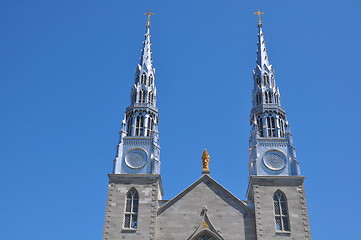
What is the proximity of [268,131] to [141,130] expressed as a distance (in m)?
11.0

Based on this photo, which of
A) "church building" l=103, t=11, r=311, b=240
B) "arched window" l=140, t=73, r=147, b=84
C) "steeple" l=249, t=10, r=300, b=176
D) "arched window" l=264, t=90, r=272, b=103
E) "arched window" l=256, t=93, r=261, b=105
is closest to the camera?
"church building" l=103, t=11, r=311, b=240

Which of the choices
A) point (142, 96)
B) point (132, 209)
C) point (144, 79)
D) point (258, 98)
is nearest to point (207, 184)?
point (132, 209)

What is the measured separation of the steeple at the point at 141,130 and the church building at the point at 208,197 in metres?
0.08

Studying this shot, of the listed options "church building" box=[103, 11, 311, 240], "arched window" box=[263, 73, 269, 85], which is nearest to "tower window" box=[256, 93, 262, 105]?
"arched window" box=[263, 73, 269, 85]

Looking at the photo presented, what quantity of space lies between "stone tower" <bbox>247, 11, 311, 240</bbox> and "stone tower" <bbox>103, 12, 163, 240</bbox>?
26.4 ft

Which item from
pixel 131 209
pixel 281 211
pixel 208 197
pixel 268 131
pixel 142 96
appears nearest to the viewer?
pixel 281 211

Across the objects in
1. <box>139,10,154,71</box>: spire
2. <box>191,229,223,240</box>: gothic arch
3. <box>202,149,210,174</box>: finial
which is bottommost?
<box>191,229,223,240</box>: gothic arch

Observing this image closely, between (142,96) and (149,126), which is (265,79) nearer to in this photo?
(142,96)

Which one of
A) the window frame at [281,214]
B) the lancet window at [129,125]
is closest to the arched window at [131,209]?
the lancet window at [129,125]

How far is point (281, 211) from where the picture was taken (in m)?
37.8

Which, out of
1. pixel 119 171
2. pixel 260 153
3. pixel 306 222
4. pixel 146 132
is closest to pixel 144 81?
pixel 146 132

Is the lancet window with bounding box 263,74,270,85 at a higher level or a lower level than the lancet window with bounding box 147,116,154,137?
higher

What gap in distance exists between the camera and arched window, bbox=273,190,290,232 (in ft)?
122

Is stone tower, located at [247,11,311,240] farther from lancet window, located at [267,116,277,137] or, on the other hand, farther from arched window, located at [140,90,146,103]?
arched window, located at [140,90,146,103]
